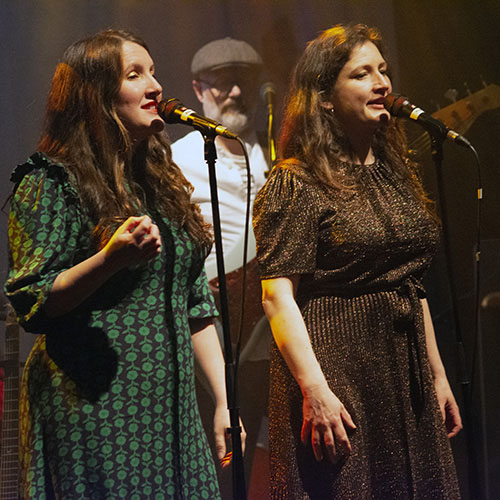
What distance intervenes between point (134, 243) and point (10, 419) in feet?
4.69

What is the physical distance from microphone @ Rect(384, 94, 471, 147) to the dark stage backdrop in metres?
1.07

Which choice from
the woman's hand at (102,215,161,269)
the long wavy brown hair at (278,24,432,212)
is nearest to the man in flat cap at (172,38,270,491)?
the long wavy brown hair at (278,24,432,212)

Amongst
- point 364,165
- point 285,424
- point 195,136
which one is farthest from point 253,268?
point 285,424

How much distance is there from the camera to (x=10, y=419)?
258 centimetres

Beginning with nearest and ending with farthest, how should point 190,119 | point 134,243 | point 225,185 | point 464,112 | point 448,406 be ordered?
point 134,243 → point 190,119 → point 448,406 → point 225,185 → point 464,112

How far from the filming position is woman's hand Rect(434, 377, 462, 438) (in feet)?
7.07

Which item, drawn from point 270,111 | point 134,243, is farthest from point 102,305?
point 270,111

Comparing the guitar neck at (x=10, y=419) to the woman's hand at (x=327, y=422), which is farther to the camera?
the guitar neck at (x=10, y=419)

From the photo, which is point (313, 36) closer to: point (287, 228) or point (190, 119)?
point (287, 228)

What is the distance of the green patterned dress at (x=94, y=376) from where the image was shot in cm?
158

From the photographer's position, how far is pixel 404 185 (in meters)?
2.21

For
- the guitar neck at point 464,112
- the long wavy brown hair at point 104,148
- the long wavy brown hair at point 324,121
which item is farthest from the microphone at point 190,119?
the guitar neck at point 464,112

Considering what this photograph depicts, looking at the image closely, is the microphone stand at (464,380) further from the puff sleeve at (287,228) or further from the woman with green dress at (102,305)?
the woman with green dress at (102,305)

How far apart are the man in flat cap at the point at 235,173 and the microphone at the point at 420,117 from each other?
101 centimetres
